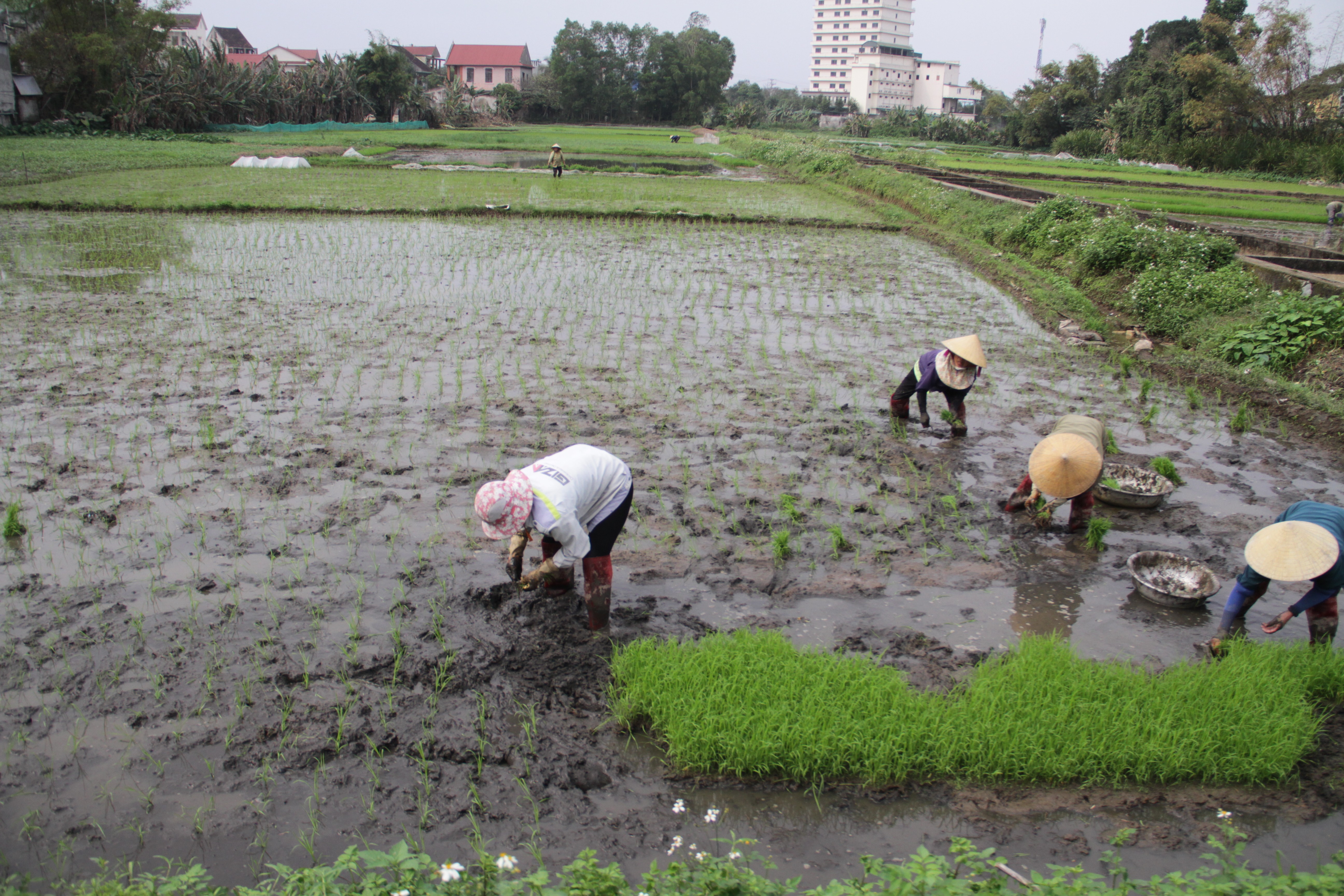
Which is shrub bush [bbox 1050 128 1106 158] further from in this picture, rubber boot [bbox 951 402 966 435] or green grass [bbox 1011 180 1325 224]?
rubber boot [bbox 951 402 966 435]

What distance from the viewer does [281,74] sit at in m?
34.7

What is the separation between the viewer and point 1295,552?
3283mm

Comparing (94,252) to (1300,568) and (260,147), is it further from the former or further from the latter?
(260,147)

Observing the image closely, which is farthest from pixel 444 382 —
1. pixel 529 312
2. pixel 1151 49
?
pixel 1151 49

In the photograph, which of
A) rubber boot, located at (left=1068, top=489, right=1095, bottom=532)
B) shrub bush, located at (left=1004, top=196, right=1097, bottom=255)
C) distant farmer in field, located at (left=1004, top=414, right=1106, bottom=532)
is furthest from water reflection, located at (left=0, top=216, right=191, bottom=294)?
shrub bush, located at (left=1004, top=196, right=1097, bottom=255)

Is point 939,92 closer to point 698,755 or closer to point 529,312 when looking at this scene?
point 529,312

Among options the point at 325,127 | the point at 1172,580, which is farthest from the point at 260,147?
the point at 1172,580

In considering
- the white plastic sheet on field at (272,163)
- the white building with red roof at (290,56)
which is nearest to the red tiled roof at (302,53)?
the white building with red roof at (290,56)

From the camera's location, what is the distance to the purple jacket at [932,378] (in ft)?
18.6

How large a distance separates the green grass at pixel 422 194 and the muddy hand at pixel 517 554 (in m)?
12.4

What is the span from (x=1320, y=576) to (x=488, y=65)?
239 feet

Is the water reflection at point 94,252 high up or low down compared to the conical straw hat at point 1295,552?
up

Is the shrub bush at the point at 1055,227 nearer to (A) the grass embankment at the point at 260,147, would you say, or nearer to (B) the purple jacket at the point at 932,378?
(B) the purple jacket at the point at 932,378

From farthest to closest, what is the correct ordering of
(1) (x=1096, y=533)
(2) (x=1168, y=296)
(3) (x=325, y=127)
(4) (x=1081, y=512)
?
(3) (x=325, y=127) → (2) (x=1168, y=296) → (4) (x=1081, y=512) → (1) (x=1096, y=533)
